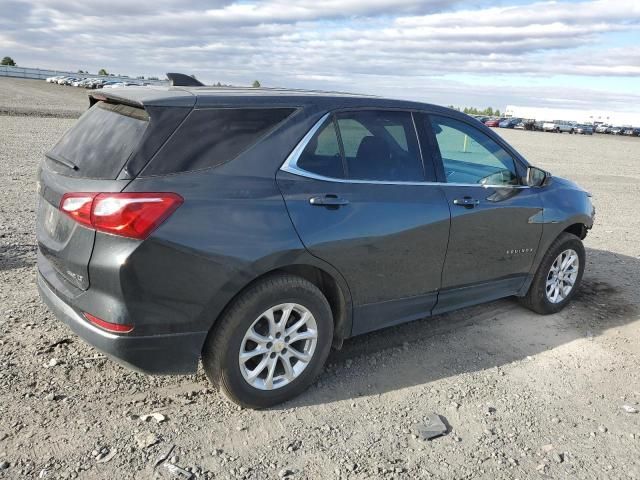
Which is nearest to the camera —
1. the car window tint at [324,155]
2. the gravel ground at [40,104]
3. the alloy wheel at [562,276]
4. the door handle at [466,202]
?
the car window tint at [324,155]

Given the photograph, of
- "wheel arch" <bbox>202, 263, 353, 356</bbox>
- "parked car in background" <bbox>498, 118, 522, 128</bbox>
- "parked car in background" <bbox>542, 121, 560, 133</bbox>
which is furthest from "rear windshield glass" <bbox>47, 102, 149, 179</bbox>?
"parked car in background" <bbox>542, 121, 560, 133</bbox>

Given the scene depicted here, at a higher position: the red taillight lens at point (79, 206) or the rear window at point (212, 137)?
the rear window at point (212, 137)

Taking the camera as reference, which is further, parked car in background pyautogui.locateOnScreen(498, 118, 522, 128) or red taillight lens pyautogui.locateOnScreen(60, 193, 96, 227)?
parked car in background pyautogui.locateOnScreen(498, 118, 522, 128)

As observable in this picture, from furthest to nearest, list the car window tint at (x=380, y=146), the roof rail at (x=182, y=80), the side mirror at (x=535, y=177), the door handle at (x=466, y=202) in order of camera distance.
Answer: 1. the side mirror at (x=535, y=177)
2. the door handle at (x=466, y=202)
3. the roof rail at (x=182, y=80)
4. the car window tint at (x=380, y=146)

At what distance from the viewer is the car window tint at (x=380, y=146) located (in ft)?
12.0

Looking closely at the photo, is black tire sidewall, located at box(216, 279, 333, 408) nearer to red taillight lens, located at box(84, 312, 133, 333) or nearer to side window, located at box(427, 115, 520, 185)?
red taillight lens, located at box(84, 312, 133, 333)

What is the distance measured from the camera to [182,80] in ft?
12.8

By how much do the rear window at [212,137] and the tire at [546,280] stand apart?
114 inches

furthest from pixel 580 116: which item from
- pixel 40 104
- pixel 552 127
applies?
pixel 40 104

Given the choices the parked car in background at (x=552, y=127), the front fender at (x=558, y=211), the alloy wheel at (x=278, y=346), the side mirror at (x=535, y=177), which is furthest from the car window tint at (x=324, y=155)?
the parked car in background at (x=552, y=127)

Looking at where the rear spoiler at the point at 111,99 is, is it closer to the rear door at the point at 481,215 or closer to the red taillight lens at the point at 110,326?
the red taillight lens at the point at 110,326

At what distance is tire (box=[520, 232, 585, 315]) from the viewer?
502 cm

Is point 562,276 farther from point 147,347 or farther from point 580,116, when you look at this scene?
point 580,116

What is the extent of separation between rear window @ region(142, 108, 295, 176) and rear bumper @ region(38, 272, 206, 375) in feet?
2.80
